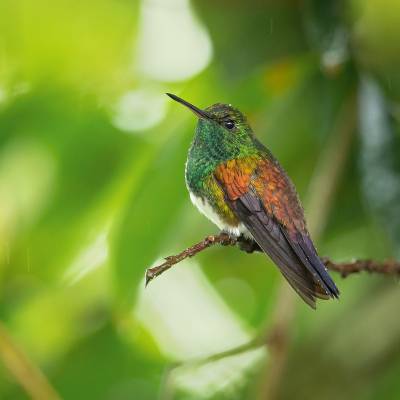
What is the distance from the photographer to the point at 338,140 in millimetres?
2553

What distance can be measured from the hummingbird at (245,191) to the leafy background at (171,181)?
532 millimetres

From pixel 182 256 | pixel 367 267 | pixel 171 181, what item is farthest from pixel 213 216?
pixel 171 181

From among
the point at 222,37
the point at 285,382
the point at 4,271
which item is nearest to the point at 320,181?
the point at 222,37

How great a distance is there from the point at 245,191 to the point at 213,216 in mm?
109

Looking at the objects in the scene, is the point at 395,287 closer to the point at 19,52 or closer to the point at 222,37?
the point at 222,37

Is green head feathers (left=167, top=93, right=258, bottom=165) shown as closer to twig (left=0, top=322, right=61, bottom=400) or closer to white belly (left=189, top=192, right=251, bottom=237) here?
white belly (left=189, top=192, right=251, bottom=237)

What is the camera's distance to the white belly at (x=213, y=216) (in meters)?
1.62

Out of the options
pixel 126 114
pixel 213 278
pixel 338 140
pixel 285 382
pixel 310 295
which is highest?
pixel 310 295

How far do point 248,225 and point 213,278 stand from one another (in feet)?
4.52

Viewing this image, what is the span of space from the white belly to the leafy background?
0.52m

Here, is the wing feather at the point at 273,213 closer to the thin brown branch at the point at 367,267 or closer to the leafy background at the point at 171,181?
the thin brown branch at the point at 367,267

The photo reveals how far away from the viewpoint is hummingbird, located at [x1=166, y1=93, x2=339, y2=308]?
1.41m

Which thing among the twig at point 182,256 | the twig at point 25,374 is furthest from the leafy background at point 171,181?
the twig at point 182,256

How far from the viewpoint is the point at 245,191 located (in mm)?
1626
